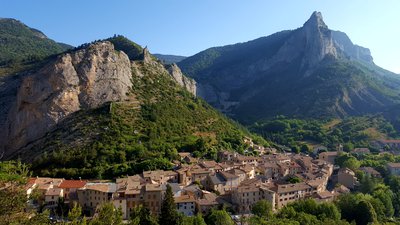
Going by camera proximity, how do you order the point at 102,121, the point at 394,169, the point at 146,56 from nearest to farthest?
the point at 102,121 < the point at 394,169 < the point at 146,56

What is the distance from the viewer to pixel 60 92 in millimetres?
85250

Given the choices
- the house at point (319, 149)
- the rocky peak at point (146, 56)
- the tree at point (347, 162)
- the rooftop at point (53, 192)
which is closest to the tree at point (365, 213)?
the tree at point (347, 162)

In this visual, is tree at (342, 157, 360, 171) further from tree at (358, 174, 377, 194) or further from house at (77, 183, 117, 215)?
house at (77, 183, 117, 215)

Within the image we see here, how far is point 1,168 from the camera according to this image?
2061 centimetres

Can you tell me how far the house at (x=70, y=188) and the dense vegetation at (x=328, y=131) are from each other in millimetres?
70559

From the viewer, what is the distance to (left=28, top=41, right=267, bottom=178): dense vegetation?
6512 cm

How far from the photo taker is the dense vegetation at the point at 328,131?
122125 mm

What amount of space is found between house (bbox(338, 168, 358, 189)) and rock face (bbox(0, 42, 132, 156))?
5202 cm

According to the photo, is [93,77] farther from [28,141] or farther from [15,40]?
[15,40]

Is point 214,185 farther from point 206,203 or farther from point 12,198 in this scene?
point 12,198

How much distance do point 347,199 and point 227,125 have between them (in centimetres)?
4694

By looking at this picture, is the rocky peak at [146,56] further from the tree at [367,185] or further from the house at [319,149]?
the tree at [367,185]

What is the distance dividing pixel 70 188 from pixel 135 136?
25.2 meters

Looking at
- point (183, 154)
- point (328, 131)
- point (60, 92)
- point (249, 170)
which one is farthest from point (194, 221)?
point (328, 131)
